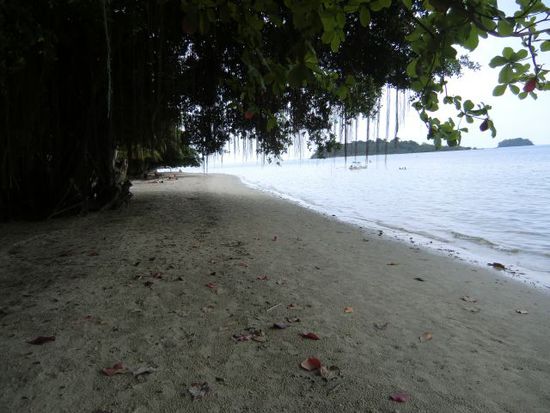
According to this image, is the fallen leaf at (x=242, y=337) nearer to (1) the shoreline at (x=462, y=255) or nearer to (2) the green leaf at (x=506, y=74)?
(2) the green leaf at (x=506, y=74)

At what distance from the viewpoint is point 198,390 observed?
2156mm

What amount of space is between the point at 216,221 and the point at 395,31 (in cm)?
486

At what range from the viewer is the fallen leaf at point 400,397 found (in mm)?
2109

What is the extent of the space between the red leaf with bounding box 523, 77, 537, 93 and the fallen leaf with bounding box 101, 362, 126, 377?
8.10ft

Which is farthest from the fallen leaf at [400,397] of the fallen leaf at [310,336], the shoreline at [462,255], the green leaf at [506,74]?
the shoreline at [462,255]

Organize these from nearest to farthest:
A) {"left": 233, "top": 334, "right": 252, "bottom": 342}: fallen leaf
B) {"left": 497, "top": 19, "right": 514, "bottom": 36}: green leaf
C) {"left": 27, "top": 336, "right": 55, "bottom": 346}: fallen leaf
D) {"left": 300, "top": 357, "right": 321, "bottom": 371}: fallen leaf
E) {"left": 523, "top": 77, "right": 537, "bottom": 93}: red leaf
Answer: {"left": 497, "top": 19, "right": 514, "bottom": 36}: green leaf
{"left": 523, "top": 77, "right": 537, "bottom": 93}: red leaf
{"left": 300, "top": 357, "right": 321, "bottom": 371}: fallen leaf
{"left": 27, "top": 336, "right": 55, "bottom": 346}: fallen leaf
{"left": 233, "top": 334, "right": 252, "bottom": 342}: fallen leaf

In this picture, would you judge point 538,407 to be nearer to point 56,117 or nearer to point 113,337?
point 113,337

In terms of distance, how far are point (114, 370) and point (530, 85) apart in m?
2.52

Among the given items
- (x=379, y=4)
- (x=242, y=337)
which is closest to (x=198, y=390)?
(x=242, y=337)

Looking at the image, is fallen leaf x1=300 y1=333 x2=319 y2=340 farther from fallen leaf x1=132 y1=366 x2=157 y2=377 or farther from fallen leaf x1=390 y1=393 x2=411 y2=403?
fallen leaf x1=132 y1=366 x2=157 y2=377

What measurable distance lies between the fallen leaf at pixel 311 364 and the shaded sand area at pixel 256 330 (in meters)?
0.05

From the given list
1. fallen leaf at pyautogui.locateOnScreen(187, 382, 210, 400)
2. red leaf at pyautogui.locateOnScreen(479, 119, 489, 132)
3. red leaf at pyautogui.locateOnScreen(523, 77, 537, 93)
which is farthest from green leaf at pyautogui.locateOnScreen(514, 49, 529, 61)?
fallen leaf at pyautogui.locateOnScreen(187, 382, 210, 400)

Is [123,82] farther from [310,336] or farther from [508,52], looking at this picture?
[508,52]

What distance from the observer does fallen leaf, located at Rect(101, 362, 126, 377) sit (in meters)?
2.27
